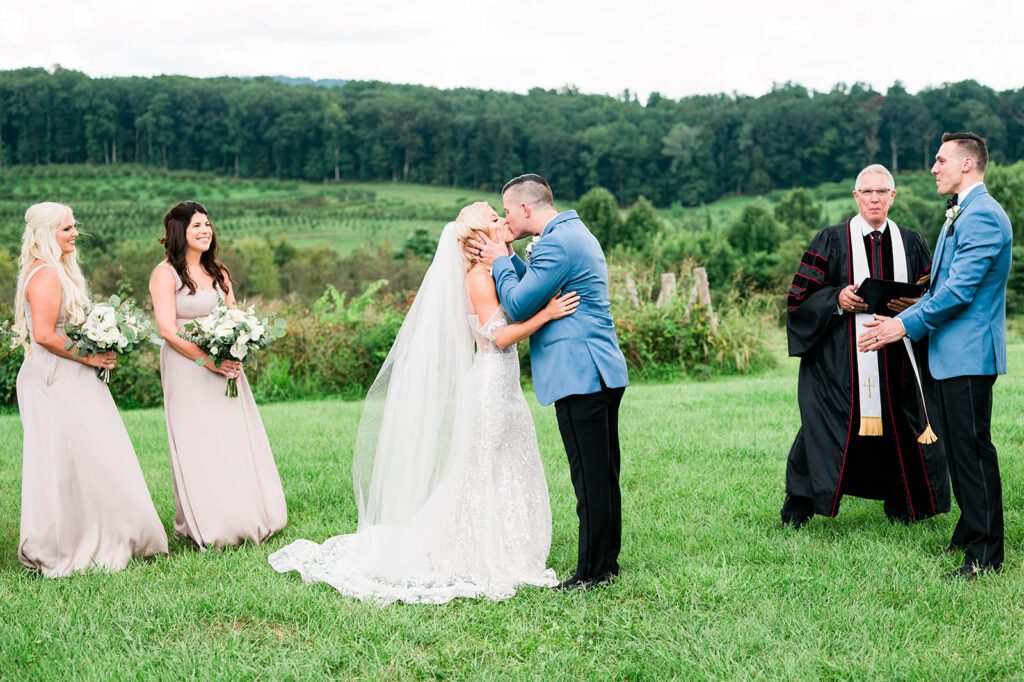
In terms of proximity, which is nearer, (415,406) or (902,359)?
(415,406)

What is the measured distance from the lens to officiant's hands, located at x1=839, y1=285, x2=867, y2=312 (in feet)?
19.6

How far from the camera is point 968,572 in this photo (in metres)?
5.09

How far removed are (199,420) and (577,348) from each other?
2.88 metres

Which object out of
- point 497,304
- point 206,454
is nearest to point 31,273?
point 206,454

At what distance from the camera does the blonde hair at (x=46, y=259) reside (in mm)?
5859

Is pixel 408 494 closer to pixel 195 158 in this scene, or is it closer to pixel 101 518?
pixel 101 518

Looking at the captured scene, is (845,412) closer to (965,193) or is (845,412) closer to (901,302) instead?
(901,302)

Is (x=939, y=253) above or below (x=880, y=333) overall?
above

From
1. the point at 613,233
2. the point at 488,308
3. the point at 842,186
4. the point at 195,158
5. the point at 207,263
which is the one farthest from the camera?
the point at 195,158

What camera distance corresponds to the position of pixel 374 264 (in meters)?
36.0

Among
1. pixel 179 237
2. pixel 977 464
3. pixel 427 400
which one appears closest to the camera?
pixel 977 464

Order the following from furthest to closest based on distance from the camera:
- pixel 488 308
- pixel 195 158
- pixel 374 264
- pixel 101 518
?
pixel 195 158 < pixel 374 264 < pixel 101 518 < pixel 488 308

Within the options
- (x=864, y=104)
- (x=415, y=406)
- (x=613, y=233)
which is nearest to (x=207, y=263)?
(x=415, y=406)

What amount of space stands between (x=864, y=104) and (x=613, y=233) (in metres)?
33.1
